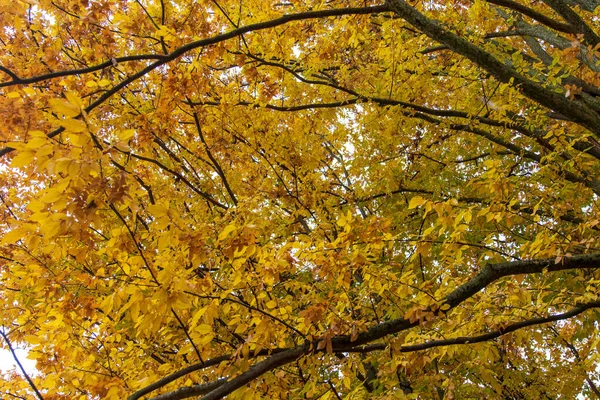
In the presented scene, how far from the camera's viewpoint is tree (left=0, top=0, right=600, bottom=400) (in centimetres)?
233

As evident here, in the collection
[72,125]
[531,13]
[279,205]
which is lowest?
[72,125]

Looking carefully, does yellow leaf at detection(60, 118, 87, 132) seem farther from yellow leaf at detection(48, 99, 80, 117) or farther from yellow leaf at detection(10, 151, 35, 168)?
yellow leaf at detection(10, 151, 35, 168)

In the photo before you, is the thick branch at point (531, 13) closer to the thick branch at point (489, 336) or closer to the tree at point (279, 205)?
the tree at point (279, 205)

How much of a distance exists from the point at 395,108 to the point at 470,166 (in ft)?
9.17

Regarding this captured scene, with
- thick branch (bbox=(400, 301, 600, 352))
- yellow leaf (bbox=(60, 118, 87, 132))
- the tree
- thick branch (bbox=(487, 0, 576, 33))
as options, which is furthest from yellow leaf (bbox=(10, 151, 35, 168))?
thick branch (bbox=(487, 0, 576, 33))

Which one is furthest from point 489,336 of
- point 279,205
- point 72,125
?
point 279,205

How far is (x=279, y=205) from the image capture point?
5.45m

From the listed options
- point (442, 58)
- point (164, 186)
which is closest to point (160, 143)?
point (164, 186)

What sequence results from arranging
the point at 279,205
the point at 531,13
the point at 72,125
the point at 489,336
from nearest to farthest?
the point at 72,125, the point at 489,336, the point at 531,13, the point at 279,205

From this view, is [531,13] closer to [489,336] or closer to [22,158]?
[489,336]

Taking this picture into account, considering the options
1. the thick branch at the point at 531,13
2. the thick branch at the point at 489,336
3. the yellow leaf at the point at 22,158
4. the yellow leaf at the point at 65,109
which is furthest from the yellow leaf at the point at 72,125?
the thick branch at the point at 531,13

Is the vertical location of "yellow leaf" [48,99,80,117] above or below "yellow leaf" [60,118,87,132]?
above

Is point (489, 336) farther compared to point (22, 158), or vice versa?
point (489, 336)

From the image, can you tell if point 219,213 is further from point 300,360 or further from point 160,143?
point 300,360
